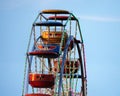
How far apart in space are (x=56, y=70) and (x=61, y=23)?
803 cm

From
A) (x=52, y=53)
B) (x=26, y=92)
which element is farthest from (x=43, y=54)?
(x=26, y=92)

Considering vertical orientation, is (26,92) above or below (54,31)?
below

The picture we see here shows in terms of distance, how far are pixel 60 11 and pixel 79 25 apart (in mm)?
3105

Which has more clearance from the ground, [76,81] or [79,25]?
[79,25]

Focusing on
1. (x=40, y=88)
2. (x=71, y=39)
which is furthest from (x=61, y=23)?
(x=40, y=88)

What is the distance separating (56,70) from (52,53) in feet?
31.4

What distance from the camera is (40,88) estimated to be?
3120 inches

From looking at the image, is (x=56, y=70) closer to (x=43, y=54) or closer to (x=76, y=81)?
(x=76, y=81)

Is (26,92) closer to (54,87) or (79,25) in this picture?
(54,87)

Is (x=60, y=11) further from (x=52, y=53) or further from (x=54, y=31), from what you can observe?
(x=52, y=53)

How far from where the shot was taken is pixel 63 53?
7881 cm

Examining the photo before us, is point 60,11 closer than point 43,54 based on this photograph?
No

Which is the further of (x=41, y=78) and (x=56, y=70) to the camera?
(x=56, y=70)

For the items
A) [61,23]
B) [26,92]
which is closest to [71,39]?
[61,23]
